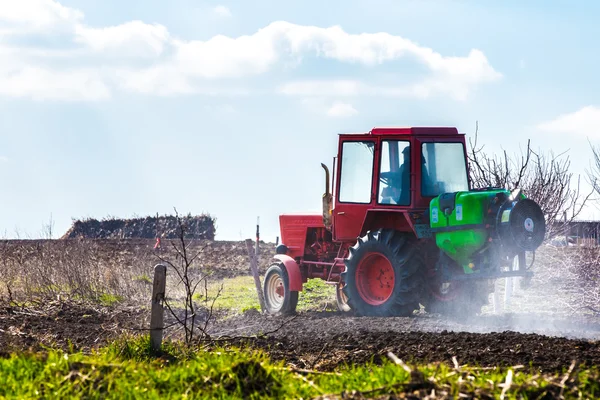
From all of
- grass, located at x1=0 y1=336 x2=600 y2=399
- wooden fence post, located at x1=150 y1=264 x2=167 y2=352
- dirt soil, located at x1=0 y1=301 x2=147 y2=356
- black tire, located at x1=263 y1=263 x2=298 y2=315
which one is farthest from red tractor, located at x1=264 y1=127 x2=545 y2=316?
grass, located at x1=0 y1=336 x2=600 y2=399

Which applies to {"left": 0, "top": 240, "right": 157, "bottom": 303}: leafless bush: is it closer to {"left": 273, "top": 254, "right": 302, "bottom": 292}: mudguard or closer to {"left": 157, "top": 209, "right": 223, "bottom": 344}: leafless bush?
{"left": 157, "top": 209, "right": 223, "bottom": 344}: leafless bush

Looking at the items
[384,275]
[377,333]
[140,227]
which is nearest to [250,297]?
[384,275]

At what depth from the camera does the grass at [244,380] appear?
542 cm

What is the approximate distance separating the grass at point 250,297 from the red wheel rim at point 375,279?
8.33ft

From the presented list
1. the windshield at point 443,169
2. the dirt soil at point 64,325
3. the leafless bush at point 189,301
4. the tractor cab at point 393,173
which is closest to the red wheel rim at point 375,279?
the tractor cab at point 393,173

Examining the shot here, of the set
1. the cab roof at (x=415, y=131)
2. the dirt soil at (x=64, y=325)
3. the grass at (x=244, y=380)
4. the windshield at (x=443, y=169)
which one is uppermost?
the cab roof at (x=415, y=131)

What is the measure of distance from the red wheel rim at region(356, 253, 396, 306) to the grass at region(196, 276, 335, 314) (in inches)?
100.0

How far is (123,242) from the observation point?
3022 cm

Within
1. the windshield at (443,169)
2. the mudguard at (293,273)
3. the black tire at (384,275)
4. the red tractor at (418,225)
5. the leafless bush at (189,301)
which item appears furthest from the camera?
the mudguard at (293,273)

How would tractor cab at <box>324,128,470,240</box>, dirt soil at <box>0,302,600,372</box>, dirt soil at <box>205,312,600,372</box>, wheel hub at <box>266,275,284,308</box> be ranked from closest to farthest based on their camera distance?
dirt soil at <box>205,312,600,372</box>
dirt soil at <box>0,302,600,372</box>
tractor cab at <box>324,128,470,240</box>
wheel hub at <box>266,275,284,308</box>

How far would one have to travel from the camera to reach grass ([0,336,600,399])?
5.42 m

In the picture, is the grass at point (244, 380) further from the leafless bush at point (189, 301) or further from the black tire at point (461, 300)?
the black tire at point (461, 300)

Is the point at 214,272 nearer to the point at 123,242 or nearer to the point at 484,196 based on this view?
the point at 123,242

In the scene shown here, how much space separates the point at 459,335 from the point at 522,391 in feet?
12.4
